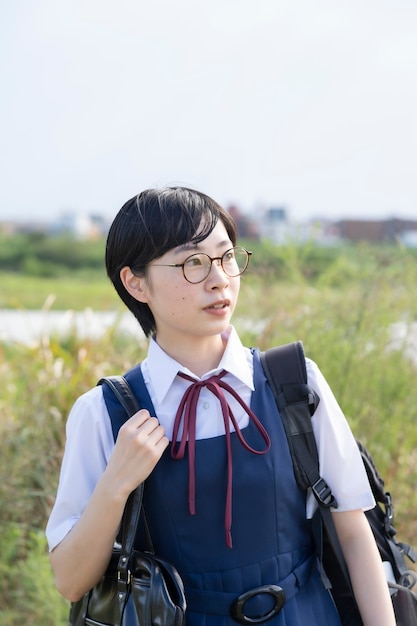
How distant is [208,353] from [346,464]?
352mm

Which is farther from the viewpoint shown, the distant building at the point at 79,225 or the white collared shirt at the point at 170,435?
A: the distant building at the point at 79,225

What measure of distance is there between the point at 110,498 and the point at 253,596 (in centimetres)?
33

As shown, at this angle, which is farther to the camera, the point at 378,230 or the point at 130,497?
the point at 378,230

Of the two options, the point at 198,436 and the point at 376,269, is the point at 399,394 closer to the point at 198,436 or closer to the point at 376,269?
the point at 376,269

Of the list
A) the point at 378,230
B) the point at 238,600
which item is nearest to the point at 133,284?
the point at 238,600

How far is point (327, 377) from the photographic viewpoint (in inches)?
119

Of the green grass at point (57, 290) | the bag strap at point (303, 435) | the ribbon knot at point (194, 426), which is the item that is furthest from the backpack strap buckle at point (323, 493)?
the green grass at point (57, 290)

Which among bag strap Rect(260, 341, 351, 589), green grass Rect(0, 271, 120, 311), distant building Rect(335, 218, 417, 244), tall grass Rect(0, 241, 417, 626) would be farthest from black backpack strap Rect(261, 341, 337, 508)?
green grass Rect(0, 271, 120, 311)

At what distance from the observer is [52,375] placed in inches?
150

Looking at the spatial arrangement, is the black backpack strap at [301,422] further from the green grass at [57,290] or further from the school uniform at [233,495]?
the green grass at [57,290]

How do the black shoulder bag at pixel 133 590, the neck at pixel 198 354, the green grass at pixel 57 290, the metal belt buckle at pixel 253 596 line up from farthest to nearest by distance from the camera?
1. the green grass at pixel 57 290
2. the neck at pixel 198 354
3. the metal belt buckle at pixel 253 596
4. the black shoulder bag at pixel 133 590

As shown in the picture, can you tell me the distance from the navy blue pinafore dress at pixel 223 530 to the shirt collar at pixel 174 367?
0.39 ft

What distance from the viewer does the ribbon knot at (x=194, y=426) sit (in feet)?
5.18

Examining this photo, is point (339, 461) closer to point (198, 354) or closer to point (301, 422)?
point (301, 422)
